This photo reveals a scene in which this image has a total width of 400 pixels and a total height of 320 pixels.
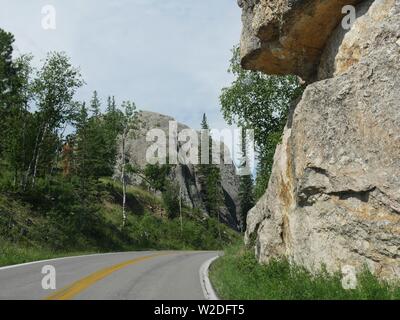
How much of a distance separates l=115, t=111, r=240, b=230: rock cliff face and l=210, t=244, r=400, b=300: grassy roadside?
54.8 metres

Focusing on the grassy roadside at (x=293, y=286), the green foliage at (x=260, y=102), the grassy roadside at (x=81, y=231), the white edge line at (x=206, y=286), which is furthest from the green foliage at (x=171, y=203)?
the grassy roadside at (x=293, y=286)

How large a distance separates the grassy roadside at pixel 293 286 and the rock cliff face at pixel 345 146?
563mm

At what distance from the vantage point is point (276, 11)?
579 inches

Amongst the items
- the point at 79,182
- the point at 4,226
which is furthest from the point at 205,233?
the point at 4,226

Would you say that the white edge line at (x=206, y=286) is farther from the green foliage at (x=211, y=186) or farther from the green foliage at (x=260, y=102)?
the green foliage at (x=211, y=186)

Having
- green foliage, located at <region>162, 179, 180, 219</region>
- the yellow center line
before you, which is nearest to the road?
the yellow center line

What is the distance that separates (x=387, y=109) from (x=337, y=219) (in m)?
2.91

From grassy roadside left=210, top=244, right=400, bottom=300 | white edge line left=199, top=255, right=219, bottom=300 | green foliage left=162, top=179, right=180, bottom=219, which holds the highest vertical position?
green foliage left=162, top=179, right=180, bottom=219

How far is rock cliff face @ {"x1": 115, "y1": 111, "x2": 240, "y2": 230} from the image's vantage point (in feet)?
250

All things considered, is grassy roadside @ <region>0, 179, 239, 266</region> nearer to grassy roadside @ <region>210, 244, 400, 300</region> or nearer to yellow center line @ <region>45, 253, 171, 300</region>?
yellow center line @ <region>45, 253, 171, 300</region>

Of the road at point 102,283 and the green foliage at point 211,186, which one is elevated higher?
the green foliage at point 211,186

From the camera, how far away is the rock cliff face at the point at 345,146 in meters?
10.2

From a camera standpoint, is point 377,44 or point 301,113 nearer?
point 377,44
